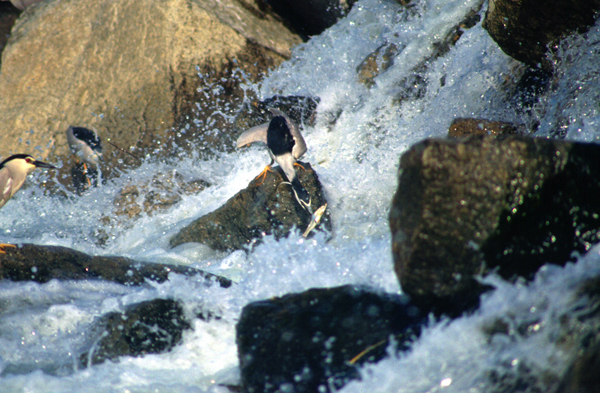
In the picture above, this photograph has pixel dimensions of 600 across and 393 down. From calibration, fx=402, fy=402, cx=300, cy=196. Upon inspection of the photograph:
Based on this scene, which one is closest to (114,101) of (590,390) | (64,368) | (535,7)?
(64,368)

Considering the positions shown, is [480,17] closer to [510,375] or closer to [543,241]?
[543,241]

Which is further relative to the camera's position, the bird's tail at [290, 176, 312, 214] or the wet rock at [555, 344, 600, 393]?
the bird's tail at [290, 176, 312, 214]

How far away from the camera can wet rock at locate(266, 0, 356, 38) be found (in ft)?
19.5

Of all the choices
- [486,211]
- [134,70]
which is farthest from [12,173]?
[486,211]

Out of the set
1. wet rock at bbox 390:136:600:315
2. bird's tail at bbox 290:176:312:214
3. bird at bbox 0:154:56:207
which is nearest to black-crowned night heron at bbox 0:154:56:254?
bird at bbox 0:154:56:207

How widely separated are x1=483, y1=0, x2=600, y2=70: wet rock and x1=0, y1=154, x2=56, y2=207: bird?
5.03 metres

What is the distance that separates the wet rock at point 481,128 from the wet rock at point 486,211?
1.88m

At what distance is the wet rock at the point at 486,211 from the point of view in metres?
1.67

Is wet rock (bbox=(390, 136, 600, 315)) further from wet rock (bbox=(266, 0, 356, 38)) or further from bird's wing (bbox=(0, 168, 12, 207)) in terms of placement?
wet rock (bbox=(266, 0, 356, 38))

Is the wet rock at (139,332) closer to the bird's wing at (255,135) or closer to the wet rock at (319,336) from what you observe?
the wet rock at (319,336)

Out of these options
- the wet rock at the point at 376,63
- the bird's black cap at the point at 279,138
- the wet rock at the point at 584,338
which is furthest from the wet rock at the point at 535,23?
the wet rock at the point at 584,338

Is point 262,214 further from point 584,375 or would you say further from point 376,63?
point 376,63

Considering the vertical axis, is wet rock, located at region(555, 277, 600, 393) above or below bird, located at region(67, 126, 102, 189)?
above

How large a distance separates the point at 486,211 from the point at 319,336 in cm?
95
